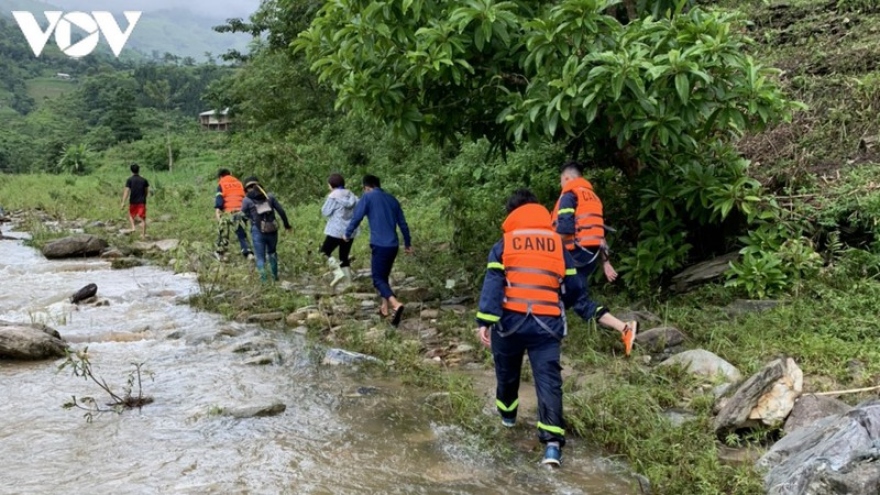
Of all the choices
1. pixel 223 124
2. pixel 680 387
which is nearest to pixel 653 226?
pixel 680 387

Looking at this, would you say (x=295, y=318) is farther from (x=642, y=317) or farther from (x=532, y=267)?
(x=532, y=267)

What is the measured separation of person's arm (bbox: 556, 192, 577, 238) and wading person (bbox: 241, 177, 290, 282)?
4928 millimetres

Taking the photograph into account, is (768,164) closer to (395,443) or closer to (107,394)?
(395,443)

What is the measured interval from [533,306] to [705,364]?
6.34 feet

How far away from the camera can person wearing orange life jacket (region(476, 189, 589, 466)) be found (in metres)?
4.79

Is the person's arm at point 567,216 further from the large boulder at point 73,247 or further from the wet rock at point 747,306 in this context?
the large boulder at point 73,247

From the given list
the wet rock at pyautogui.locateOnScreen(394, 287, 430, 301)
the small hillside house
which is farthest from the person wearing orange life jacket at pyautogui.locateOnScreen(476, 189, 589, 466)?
the small hillside house

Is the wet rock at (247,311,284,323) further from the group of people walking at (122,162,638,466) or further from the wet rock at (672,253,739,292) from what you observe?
the wet rock at (672,253,739,292)

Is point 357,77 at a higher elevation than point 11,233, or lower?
higher

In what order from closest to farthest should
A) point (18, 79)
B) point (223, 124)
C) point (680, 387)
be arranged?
point (680, 387), point (223, 124), point (18, 79)

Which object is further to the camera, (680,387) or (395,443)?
(680,387)

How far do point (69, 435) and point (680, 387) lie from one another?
4.86 meters

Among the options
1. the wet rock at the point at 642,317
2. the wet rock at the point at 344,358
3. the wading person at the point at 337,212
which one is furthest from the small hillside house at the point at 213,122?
the wet rock at the point at 642,317

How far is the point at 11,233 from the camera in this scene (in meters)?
18.0
